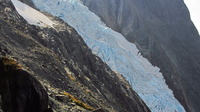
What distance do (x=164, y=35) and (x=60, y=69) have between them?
209ft

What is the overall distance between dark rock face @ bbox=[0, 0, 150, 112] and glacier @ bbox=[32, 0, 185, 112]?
432 inches

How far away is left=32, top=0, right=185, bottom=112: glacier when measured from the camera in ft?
177

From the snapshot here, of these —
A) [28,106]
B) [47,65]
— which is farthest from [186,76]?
[28,106]

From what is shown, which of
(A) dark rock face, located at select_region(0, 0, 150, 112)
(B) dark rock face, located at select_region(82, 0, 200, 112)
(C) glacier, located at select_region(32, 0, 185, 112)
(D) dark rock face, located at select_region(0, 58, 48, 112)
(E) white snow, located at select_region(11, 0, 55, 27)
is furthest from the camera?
(B) dark rock face, located at select_region(82, 0, 200, 112)

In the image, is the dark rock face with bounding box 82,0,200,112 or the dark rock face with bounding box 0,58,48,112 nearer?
the dark rock face with bounding box 0,58,48,112

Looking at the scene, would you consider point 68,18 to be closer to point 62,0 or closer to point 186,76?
point 62,0

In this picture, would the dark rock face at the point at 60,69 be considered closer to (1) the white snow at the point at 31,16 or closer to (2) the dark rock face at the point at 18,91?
(2) the dark rock face at the point at 18,91

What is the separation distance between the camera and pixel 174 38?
285ft

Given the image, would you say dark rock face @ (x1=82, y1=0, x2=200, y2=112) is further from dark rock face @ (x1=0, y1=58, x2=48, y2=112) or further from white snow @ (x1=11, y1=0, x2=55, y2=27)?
dark rock face @ (x1=0, y1=58, x2=48, y2=112)

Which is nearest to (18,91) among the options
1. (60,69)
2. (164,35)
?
(60,69)

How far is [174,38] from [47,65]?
67.4 metres

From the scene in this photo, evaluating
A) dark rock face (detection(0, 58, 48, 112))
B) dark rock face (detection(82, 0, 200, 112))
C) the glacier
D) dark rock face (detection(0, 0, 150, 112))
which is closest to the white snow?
dark rock face (detection(0, 0, 150, 112))

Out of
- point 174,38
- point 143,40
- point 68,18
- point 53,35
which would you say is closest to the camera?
point 53,35

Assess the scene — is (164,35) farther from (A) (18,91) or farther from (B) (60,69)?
(A) (18,91)
